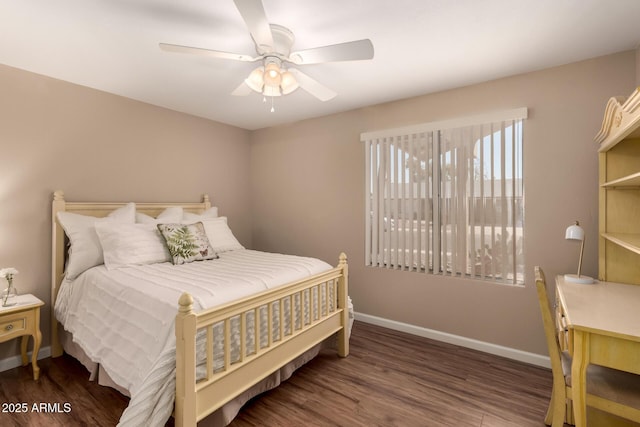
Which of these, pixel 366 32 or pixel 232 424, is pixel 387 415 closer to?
pixel 232 424

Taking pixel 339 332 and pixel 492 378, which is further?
pixel 339 332

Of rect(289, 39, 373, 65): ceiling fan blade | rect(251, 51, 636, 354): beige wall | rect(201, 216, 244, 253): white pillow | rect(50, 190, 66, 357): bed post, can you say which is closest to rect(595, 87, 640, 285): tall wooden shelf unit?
rect(251, 51, 636, 354): beige wall

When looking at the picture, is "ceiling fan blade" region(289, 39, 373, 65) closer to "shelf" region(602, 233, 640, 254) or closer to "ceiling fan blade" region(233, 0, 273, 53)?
"ceiling fan blade" region(233, 0, 273, 53)

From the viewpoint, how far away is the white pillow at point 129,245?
7.89ft

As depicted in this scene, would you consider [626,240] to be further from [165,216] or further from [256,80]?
[165,216]

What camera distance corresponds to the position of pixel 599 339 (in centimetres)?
127

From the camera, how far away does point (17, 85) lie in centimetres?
244

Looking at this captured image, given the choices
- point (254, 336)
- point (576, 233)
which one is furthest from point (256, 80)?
point (576, 233)

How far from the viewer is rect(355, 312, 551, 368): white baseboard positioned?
2467mm

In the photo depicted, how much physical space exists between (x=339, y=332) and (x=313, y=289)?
21.8 inches

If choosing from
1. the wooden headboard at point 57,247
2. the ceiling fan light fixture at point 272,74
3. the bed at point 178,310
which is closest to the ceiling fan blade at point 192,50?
the ceiling fan light fixture at point 272,74

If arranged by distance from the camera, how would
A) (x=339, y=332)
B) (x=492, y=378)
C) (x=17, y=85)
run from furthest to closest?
(x=339, y=332), (x=17, y=85), (x=492, y=378)

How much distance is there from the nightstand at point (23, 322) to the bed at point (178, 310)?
0.18 metres

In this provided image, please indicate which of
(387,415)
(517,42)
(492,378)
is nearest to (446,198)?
(517,42)
